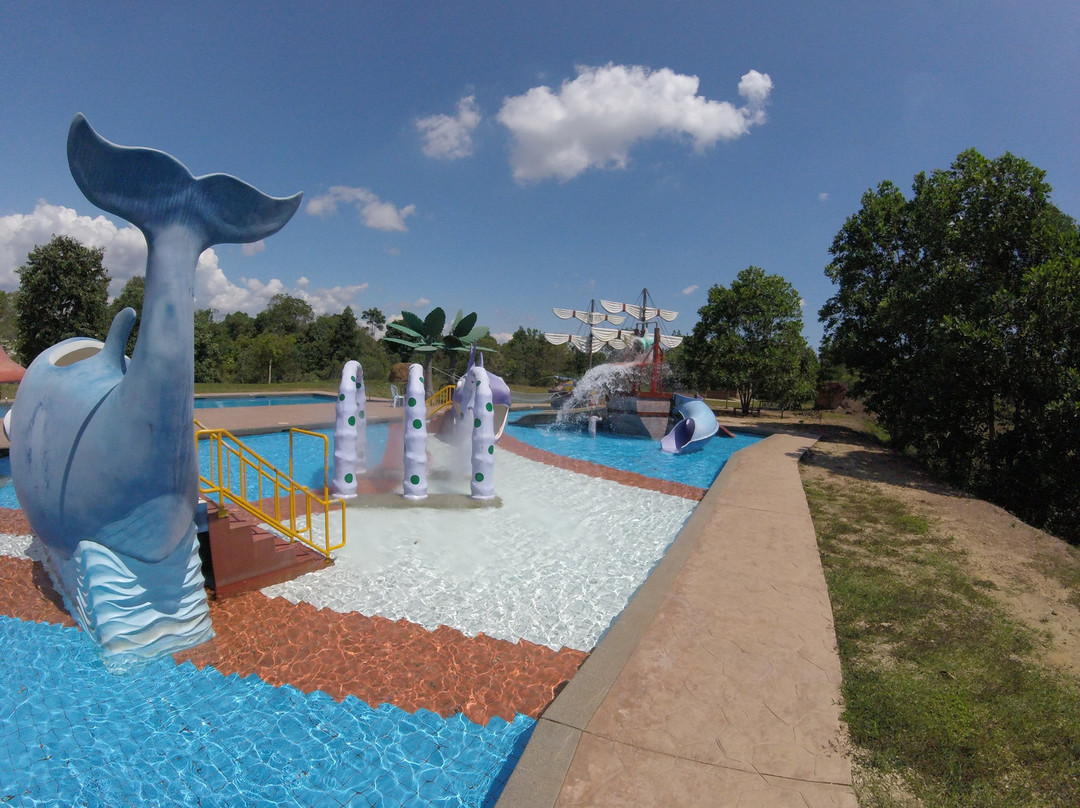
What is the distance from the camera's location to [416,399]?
32.1 ft

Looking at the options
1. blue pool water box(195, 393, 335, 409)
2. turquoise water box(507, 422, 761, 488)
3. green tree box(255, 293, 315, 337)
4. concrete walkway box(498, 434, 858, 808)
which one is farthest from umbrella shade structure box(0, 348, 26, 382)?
green tree box(255, 293, 315, 337)

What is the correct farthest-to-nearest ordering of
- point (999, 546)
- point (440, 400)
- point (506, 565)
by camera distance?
1. point (440, 400)
2. point (999, 546)
3. point (506, 565)

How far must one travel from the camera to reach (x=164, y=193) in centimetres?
464

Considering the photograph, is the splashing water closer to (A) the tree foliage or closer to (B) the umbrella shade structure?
(A) the tree foliage

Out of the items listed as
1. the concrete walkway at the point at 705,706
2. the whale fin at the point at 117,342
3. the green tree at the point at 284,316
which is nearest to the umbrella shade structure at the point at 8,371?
the whale fin at the point at 117,342

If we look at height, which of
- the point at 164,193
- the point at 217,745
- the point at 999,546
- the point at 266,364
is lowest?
the point at 217,745

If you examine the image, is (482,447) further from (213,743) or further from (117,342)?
(213,743)

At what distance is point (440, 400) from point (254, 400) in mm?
18393

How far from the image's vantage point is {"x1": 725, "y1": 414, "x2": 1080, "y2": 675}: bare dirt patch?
19.6ft

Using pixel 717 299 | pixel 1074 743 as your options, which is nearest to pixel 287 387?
pixel 717 299

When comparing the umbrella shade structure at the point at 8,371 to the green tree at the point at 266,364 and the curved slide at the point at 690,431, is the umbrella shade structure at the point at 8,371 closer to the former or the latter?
the curved slide at the point at 690,431

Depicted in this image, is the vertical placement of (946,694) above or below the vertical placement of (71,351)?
below

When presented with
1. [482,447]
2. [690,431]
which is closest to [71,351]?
[482,447]

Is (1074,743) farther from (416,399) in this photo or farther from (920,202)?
(920,202)
